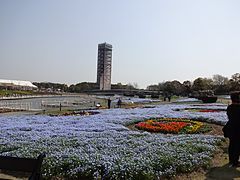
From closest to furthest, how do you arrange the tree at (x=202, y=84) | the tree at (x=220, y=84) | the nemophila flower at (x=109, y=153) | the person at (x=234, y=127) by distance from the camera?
the nemophila flower at (x=109, y=153) → the person at (x=234, y=127) → the tree at (x=220, y=84) → the tree at (x=202, y=84)

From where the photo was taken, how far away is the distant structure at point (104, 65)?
154 metres

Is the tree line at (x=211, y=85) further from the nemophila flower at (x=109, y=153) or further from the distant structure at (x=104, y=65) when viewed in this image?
the nemophila flower at (x=109, y=153)

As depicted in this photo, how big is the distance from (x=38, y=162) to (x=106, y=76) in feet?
500

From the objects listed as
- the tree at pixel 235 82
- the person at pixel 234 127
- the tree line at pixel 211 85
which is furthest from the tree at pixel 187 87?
the person at pixel 234 127

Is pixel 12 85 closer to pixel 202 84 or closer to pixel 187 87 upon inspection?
pixel 187 87

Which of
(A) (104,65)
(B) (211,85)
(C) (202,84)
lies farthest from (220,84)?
(A) (104,65)

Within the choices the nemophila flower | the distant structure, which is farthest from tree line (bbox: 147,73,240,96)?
the nemophila flower

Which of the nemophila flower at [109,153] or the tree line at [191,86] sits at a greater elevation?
the tree line at [191,86]

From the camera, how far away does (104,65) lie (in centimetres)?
15950

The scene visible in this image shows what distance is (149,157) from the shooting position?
25.1 ft

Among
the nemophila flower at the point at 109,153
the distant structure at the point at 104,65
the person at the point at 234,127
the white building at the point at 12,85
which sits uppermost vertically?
the distant structure at the point at 104,65

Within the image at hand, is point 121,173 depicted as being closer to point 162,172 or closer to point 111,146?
point 162,172

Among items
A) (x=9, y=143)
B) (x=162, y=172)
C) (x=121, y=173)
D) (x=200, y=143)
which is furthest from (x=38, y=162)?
(x=200, y=143)

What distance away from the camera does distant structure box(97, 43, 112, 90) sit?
506 ft
